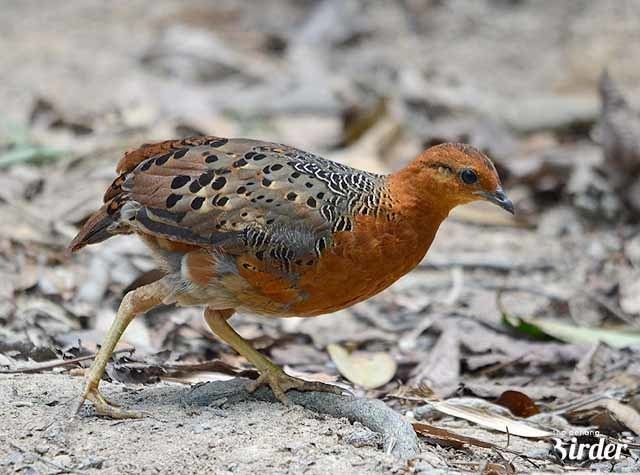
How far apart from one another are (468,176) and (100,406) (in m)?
1.69

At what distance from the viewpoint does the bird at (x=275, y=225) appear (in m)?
4.19

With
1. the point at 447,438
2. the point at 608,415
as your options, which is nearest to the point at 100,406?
the point at 447,438

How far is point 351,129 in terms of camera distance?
9266 mm

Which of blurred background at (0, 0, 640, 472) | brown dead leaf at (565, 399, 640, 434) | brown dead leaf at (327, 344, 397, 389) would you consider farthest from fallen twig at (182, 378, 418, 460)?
brown dead leaf at (565, 399, 640, 434)

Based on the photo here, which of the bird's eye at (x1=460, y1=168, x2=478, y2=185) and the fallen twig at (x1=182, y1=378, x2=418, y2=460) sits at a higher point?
the bird's eye at (x1=460, y1=168, x2=478, y2=185)

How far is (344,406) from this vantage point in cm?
425

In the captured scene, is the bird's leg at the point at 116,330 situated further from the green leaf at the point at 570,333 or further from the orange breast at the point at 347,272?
the green leaf at the point at 570,333

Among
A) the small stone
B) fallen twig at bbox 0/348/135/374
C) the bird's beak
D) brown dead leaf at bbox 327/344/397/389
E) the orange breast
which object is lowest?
brown dead leaf at bbox 327/344/397/389

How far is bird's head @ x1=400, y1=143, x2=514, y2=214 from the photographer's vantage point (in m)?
4.32

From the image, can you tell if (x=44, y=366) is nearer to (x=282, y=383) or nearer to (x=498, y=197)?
(x=282, y=383)

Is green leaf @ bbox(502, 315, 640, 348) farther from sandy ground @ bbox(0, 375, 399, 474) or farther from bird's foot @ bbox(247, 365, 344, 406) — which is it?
sandy ground @ bbox(0, 375, 399, 474)

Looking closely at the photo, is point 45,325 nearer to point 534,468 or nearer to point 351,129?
point 534,468

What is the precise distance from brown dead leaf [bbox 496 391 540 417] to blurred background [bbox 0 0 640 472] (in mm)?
181

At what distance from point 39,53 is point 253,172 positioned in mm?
7225
